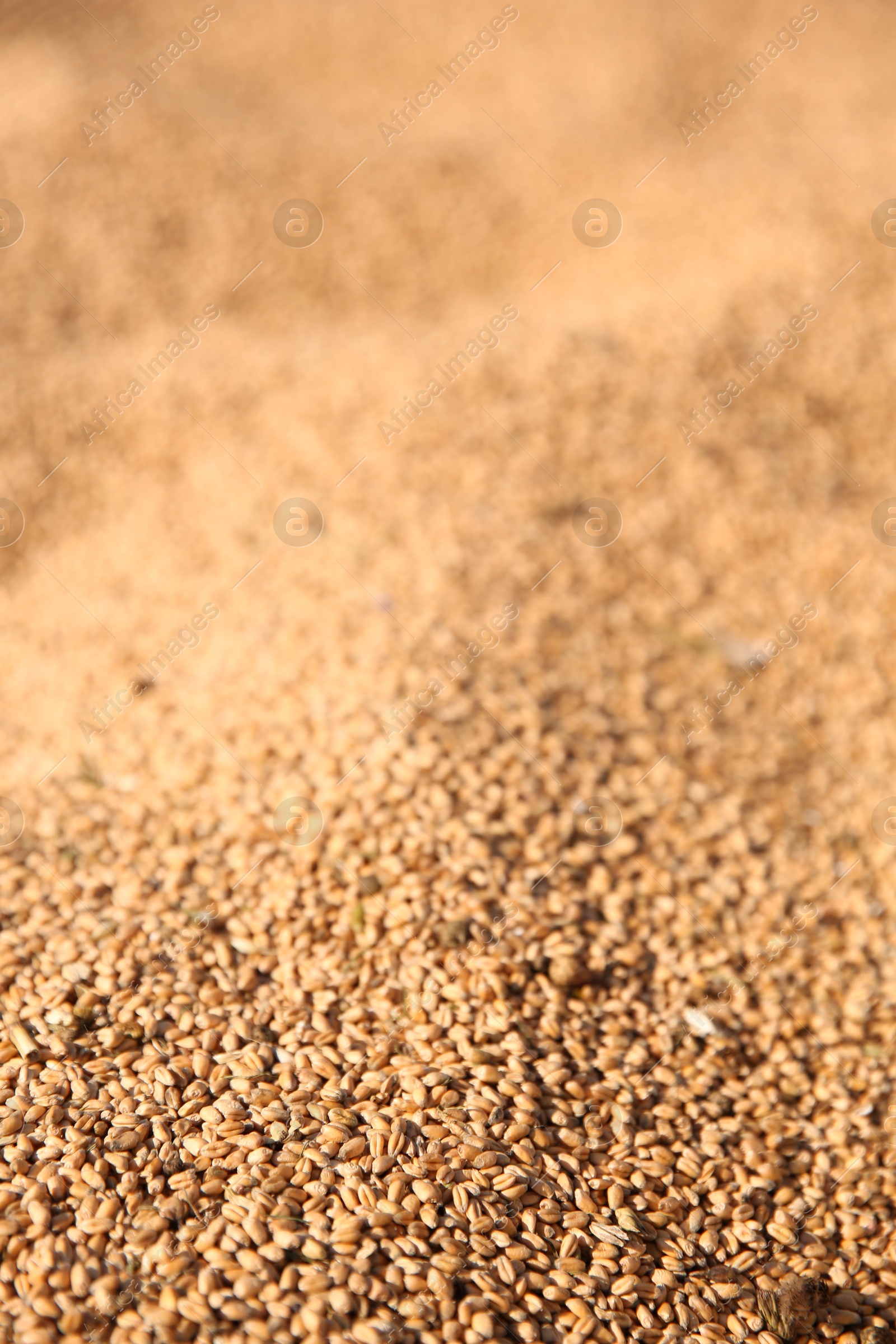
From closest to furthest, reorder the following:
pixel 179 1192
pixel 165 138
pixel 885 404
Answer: pixel 179 1192, pixel 885 404, pixel 165 138

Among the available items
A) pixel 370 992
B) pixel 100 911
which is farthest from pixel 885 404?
pixel 100 911

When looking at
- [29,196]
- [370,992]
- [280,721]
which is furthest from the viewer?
[29,196]

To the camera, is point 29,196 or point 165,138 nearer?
point 29,196

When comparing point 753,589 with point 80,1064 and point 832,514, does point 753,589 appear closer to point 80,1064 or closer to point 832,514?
point 832,514

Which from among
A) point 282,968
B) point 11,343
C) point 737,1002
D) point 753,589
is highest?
point 11,343

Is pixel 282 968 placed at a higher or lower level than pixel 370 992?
higher

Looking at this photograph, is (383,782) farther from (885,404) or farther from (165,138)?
(165,138)

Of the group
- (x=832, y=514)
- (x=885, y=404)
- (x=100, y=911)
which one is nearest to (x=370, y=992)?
(x=100, y=911)
